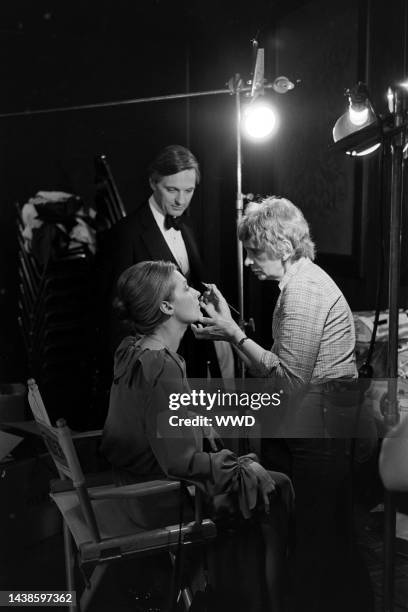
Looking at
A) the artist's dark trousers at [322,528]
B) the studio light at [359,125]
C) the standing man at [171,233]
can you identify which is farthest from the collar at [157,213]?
the artist's dark trousers at [322,528]

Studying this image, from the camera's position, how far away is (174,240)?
4.78ft

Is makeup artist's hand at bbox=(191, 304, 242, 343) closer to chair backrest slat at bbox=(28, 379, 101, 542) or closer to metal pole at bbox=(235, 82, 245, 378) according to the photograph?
metal pole at bbox=(235, 82, 245, 378)

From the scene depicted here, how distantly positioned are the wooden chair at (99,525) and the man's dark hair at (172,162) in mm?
537

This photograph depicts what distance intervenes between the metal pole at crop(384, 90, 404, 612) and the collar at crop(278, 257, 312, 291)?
0.73 feet

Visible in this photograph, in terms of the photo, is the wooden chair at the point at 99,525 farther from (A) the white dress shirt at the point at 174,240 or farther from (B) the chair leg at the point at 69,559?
(A) the white dress shirt at the point at 174,240

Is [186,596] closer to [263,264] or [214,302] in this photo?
[214,302]

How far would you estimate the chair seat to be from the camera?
1384 mm

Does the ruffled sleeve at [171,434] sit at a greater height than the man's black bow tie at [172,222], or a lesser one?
lesser

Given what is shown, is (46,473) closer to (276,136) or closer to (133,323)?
(133,323)

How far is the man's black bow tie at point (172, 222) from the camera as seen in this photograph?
4.81ft

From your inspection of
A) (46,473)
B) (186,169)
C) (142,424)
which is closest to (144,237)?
(186,169)

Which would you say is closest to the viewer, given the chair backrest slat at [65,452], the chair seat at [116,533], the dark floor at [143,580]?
the chair backrest slat at [65,452]

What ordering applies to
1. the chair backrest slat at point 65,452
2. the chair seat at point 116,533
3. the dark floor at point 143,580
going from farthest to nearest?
the dark floor at point 143,580, the chair seat at point 116,533, the chair backrest slat at point 65,452

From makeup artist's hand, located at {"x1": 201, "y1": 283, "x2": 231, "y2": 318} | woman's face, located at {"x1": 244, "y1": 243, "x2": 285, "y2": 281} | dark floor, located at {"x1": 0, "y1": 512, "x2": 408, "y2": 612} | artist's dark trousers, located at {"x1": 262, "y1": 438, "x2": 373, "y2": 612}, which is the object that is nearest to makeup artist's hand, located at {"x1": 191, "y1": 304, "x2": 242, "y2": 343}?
makeup artist's hand, located at {"x1": 201, "y1": 283, "x2": 231, "y2": 318}
